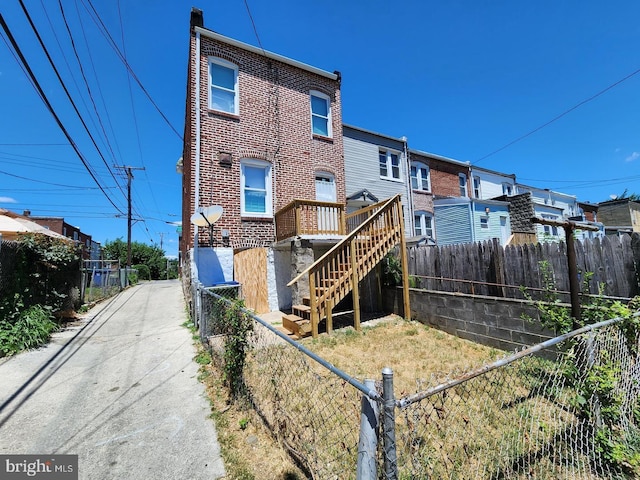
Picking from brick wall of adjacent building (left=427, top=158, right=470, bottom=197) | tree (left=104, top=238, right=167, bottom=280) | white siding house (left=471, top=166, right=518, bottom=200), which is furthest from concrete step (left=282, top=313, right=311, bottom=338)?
tree (left=104, top=238, right=167, bottom=280)

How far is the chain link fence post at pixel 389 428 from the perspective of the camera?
4.64 ft

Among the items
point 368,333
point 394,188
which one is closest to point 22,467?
point 368,333

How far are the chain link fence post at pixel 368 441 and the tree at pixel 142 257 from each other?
35.9 m

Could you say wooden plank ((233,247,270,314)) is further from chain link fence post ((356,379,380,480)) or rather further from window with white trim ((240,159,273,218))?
chain link fence post ((356,379,380,480))

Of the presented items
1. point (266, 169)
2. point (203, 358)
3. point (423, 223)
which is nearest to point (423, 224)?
point (423, 223)

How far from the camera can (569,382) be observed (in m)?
2.61

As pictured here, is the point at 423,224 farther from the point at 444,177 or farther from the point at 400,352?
the point at 400,352

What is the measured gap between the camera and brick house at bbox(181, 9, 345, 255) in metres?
9.23

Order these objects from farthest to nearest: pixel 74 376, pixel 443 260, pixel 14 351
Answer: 1. pixel 443 260
2. pixel 14 351
3. pixel 74 376

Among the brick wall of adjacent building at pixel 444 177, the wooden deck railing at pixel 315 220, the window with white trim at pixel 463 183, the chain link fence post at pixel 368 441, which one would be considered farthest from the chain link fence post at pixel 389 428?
the window with white trim at pixel 463 183

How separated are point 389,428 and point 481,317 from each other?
5.52m

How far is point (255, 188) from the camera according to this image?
9.97 metres

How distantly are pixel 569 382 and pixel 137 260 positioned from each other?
130ft

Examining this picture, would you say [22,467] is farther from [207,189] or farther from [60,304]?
[207,189]
